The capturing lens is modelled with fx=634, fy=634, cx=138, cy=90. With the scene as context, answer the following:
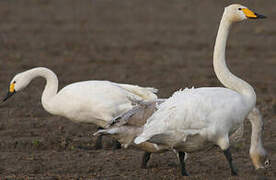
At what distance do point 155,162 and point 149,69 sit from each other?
5980mm

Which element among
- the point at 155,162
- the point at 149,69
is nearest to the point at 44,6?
the point at 149,69

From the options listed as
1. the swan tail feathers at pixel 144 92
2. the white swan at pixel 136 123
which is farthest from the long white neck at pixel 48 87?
the white swan at pixel 136 123

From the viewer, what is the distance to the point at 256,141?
6.89 metres

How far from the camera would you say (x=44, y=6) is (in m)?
21.5

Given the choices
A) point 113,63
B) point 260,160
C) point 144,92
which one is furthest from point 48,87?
point 113,63

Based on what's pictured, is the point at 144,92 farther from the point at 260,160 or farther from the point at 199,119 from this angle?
the point at 199,119

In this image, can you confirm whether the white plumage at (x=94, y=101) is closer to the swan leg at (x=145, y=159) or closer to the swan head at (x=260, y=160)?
the swan leg at (x=145, y=159)

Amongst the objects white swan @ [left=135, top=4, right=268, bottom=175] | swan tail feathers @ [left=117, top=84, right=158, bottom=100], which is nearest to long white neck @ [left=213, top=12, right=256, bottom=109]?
white swan @ [left=135, top=4, right=268, bottom=175]

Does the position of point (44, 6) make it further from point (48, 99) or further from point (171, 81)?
point (48, 99)

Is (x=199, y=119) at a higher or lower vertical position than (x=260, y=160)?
higher

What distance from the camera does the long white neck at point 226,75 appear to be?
650cm

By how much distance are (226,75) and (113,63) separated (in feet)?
24.4

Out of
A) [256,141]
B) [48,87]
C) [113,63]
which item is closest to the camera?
[256,141]

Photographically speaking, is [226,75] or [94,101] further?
[94,101]
